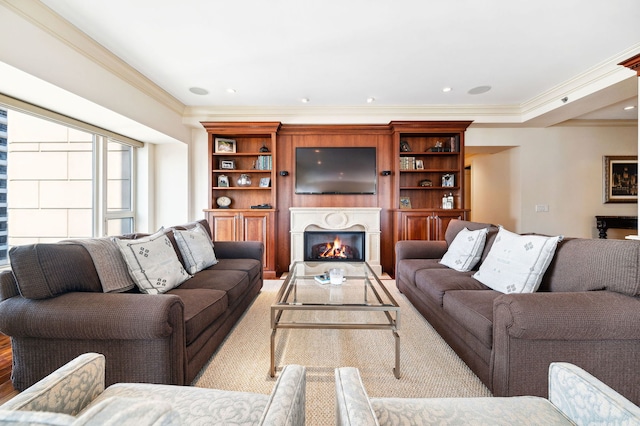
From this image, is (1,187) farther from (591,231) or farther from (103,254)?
(591,231)

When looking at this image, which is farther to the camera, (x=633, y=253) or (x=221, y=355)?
(x=221, y=355)

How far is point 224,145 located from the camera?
13.9 feet

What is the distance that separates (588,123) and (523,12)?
3.59 metres

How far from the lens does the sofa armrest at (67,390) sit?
61 centimetres

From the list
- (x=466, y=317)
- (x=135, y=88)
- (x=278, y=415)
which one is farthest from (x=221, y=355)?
(x=135, y=88)

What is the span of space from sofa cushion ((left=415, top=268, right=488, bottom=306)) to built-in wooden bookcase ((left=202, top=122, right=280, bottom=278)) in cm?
240

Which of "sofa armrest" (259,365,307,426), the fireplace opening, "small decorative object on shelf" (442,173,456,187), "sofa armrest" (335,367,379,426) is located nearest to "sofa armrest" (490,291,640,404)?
"sofa armrest" (335,367,379,426)

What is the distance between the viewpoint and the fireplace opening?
4.25 meters

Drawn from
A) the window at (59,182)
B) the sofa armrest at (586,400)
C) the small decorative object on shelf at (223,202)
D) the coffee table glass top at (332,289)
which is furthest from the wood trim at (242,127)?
the sofa armrest at (586,400)

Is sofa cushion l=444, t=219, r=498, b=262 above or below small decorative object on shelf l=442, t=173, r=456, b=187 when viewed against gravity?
below

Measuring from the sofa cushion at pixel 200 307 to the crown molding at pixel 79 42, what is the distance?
92.4 inches

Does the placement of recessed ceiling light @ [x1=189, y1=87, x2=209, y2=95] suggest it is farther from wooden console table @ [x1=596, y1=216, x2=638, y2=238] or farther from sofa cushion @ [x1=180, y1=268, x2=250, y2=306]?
wooden console table @ [x1=596, y1=216, x2=638, y2=238]

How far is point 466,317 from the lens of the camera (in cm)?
156

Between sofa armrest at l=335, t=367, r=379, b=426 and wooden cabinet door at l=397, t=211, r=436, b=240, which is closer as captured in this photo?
sofa armrest at l=335, t=367, r=379, b=426
